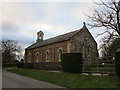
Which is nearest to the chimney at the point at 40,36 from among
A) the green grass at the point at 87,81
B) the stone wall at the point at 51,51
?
the stone wall at the point at 51,51

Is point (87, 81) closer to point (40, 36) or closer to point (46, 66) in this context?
point (46, 66)

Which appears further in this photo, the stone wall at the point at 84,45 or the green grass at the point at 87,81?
the stone wall at the point at 84,45

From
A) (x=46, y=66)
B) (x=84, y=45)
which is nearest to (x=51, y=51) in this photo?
(x=84, y=45)

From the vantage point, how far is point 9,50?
68.5 m

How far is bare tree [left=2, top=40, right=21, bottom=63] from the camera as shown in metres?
65.0

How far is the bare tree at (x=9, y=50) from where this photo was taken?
65006 mm

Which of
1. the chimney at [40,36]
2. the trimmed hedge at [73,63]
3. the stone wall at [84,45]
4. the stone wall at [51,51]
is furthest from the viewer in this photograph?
the chimney at [40,36]

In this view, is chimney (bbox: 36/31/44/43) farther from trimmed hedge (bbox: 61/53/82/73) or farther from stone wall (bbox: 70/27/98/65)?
trimmed hedge (bbox: 61/53/82/73)

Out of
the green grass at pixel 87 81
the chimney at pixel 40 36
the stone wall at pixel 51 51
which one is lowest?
the green grass at pixel 87 81

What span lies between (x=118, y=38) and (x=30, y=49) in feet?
146

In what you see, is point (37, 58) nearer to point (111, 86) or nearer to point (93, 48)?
point (93, 48)

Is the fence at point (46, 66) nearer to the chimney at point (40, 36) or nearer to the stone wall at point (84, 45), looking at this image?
the stone wall at point (84, 45)

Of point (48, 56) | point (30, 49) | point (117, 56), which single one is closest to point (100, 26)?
point (117, 56)

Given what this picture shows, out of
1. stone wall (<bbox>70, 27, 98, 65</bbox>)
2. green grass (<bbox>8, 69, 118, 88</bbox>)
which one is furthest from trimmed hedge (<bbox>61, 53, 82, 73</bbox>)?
stone wall (<bbox>70, 27, 98, 65</bbox>)
